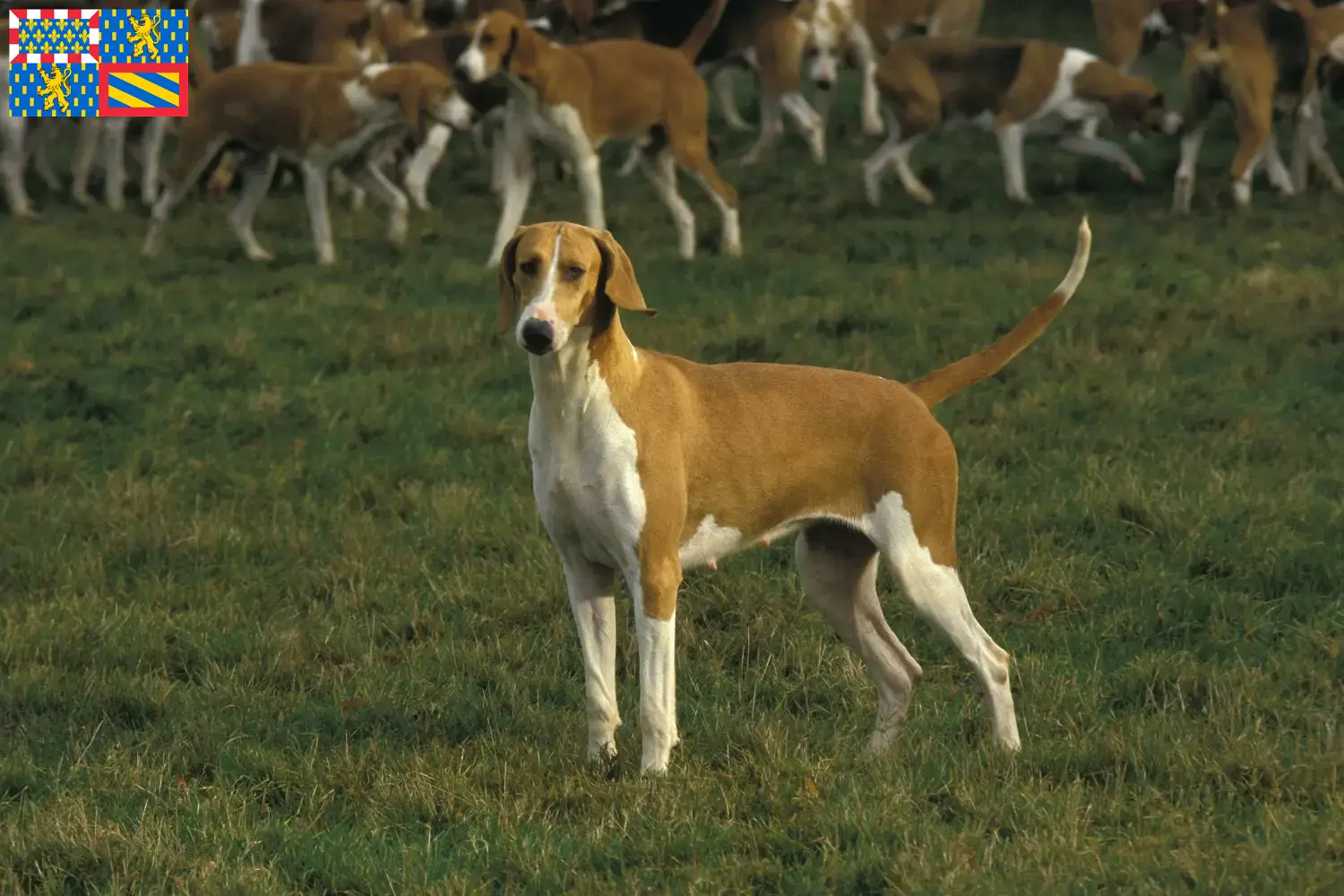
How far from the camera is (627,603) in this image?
6.79 meters

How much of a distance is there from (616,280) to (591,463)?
476 mm

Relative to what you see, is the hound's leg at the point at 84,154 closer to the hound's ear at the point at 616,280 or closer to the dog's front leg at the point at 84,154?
the dog's front leg at the point at 84,154

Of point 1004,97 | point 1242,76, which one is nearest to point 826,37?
point 1004,97

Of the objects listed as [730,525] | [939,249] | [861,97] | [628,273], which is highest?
[628,273]

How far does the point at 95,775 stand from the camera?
5316 millimetres

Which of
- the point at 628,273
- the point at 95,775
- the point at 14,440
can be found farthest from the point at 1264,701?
the point at 14,440

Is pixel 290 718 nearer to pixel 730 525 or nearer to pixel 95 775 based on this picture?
pixel 95 775

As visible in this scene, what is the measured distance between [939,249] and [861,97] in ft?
23.8

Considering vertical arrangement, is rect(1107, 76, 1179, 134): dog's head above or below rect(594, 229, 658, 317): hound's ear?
below

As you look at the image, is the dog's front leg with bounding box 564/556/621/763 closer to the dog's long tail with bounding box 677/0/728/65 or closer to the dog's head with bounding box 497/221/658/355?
the dog's head with bounding box 497/221/658/355

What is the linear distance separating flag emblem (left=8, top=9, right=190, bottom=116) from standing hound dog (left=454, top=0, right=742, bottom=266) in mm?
4080

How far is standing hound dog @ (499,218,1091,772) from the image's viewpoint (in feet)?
16.2

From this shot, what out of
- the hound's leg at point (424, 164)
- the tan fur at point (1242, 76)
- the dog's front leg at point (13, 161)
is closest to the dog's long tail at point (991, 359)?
the tan fur at point (1242, 76)

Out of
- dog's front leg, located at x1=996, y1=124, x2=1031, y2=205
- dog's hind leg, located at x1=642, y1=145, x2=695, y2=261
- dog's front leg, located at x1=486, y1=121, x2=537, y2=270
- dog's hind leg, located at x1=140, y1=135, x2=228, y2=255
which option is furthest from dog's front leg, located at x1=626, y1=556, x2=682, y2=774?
dog's front leg, located at x1=996, y1=124, x2=1031, y2=205
